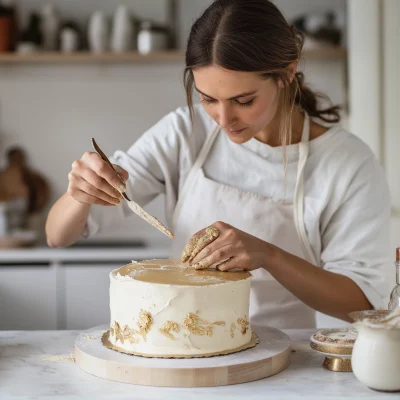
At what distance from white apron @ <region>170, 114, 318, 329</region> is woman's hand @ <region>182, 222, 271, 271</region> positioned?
1.13 feet

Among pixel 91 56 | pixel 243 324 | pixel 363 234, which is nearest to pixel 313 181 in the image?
pixel 363 234

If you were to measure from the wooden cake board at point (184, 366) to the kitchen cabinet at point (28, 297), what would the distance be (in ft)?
7.05

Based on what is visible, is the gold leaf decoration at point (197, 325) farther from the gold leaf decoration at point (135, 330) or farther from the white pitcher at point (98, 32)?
the white pitcher at point (98, 32)

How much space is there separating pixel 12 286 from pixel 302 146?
2.10 meters

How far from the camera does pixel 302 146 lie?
1.99 m

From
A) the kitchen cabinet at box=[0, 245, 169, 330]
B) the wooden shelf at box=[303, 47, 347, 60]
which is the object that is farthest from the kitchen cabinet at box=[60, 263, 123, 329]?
the wooden shelf at box=[303, 47, 347, 60]

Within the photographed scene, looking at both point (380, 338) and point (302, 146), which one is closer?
point (380, 338)

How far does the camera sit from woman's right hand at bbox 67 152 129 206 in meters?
1.63

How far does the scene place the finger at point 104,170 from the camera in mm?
1628

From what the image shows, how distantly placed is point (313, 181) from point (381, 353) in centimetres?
76

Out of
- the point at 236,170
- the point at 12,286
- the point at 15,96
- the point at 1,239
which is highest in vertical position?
the point at 15,96

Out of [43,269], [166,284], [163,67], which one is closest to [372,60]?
[163,67]

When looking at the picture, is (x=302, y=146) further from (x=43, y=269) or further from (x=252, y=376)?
(x=43, y=269)

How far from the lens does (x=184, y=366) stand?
1366 millimetres
